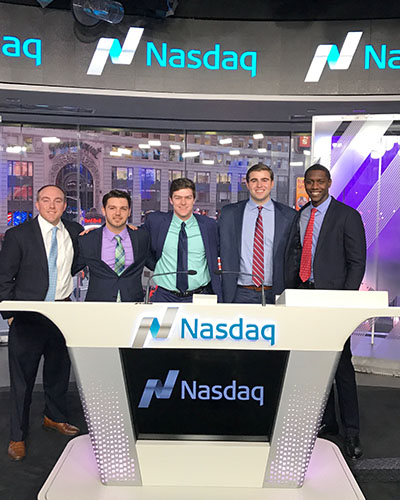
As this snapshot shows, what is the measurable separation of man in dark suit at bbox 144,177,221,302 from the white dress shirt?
1.89 ft

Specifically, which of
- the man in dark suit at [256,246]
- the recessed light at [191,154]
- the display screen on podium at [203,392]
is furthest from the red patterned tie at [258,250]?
the recessed light at [191,154]

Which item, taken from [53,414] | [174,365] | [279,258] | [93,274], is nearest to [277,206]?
[279,258]

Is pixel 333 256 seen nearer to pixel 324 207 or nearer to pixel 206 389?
pixel 324 207

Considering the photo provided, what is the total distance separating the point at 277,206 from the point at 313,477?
174 cm

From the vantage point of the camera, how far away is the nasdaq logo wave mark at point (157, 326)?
243 centimetres

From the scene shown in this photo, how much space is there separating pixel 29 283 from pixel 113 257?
55 cm

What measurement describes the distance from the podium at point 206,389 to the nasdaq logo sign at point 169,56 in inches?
122

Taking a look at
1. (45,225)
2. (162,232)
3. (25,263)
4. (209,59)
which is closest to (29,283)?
(25,263)

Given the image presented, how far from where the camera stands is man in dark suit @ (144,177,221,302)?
3.49 metres

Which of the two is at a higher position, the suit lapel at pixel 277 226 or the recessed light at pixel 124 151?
the recessed light at pixel 124 151

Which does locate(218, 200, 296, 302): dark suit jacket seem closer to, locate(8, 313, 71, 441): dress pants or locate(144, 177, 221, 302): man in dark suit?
locate(144, 177, 221, 302): man in dark suit

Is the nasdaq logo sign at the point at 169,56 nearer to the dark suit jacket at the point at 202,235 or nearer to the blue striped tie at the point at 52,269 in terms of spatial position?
the dark suit jacket at the point at 202,235

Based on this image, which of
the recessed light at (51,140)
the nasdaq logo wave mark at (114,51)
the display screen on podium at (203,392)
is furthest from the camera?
the recessed light at (51,140)

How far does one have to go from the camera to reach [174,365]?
8.36ft
